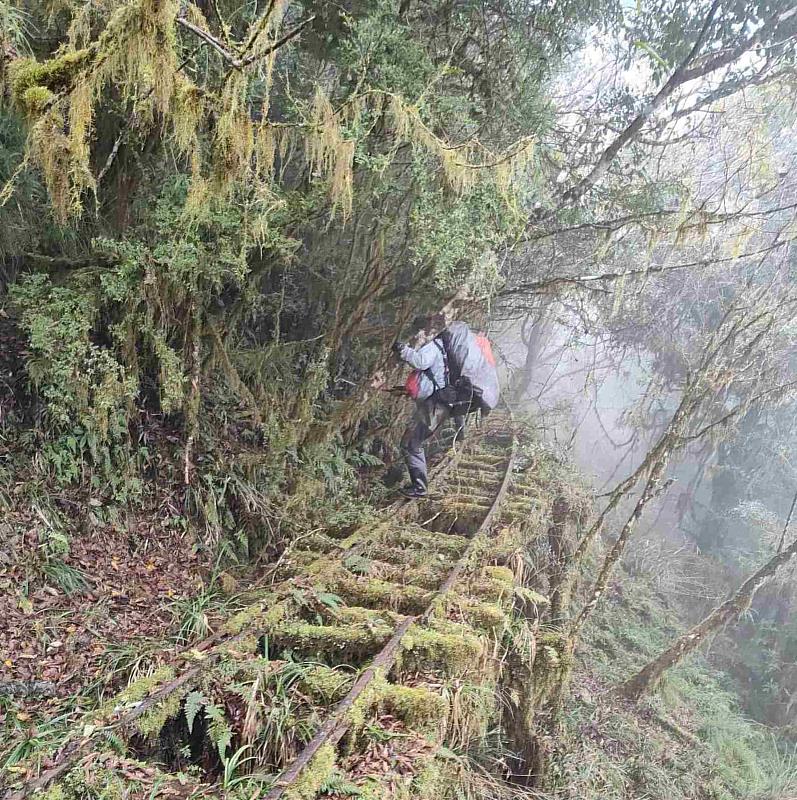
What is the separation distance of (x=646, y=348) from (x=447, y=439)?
8.70m

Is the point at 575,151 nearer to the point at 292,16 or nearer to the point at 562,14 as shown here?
the point at 562,14

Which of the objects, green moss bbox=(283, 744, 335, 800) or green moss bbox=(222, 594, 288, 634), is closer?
green moss bbox=(283, 744, 335, 800)

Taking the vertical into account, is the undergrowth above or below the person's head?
below

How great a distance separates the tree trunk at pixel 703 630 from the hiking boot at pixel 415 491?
376 centimetres

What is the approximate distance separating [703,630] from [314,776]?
22.0ft

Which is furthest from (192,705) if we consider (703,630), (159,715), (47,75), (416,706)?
(703,630)

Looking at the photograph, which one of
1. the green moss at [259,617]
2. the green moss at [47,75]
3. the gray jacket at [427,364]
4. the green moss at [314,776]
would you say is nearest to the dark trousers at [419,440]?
the gray jacket at [427,364]

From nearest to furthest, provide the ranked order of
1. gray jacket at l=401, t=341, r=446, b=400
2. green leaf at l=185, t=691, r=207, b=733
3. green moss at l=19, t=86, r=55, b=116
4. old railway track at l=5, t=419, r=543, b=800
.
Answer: old railway track at l=5, t=419, r=543, b=800 → green leaf at l=185, t=691, r=207, b=733 → green moss at l=19, t=86, r=55, b=116 → gray jacket at l=401, t=341, r=446, b=400

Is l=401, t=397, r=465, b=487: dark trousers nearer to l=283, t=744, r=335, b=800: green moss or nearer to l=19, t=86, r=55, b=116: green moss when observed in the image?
l=283, t=744, r=335, b=800: green moss

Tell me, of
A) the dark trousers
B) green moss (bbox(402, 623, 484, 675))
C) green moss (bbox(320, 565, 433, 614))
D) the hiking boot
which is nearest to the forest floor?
green moss (bbox(402, 623, 484, 675))

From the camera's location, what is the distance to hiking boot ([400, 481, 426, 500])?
7133 mm

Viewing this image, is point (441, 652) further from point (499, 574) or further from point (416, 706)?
point (499, 574)

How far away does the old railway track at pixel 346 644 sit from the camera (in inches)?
120

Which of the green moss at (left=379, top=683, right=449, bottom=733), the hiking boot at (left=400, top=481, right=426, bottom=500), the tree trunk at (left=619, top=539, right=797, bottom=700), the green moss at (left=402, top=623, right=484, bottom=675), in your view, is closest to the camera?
the green moss at (left=379, top=683, right=449, bottom=733)
